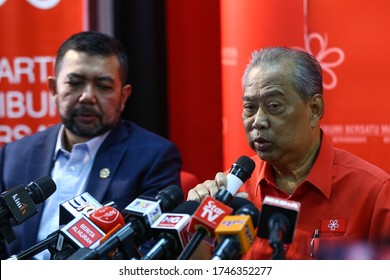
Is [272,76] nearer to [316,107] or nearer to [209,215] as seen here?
[316,107]

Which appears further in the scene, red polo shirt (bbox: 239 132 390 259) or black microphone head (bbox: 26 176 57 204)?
red polo shirt (bbox: 239 132 390 259)

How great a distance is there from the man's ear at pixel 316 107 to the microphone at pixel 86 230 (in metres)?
0.75

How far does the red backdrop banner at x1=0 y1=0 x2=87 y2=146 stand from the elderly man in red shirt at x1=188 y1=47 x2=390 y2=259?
1.46 metres

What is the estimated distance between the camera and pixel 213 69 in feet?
11.2

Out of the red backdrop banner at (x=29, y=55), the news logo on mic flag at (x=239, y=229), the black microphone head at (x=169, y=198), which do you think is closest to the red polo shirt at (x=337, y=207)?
→ the black microphone head at (x=169, y=198)

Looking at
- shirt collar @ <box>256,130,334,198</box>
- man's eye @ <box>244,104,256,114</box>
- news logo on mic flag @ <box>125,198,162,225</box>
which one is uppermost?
man's eye @ <box>244,104,256,114</box>

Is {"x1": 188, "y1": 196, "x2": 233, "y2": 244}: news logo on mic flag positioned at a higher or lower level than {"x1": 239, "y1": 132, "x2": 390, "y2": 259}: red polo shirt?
higher

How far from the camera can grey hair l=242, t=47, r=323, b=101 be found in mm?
2062

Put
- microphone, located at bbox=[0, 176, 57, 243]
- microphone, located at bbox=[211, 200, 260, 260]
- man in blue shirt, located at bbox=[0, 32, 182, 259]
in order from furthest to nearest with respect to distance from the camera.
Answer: man in blue shirt, located at bbox=[0, 32, 182, 259]
microphone, located at bbox=[0, 176, 57, 243]
microphone, located at bbox=[211, 200, 260, 260]

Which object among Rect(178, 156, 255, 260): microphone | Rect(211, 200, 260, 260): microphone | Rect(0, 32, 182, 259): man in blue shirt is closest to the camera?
Rect(211, 200, 260, 260): microphone

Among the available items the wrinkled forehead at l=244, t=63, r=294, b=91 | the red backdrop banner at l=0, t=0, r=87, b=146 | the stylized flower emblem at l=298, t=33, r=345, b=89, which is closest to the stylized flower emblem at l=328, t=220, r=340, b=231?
the wrinkled forehead at l=244, t=63, r=294, b=91

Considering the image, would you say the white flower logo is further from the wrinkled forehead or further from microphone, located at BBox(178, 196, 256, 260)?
microphone, located at BBox(178, 196, 256, 260)

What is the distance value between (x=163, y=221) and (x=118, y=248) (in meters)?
0.12
